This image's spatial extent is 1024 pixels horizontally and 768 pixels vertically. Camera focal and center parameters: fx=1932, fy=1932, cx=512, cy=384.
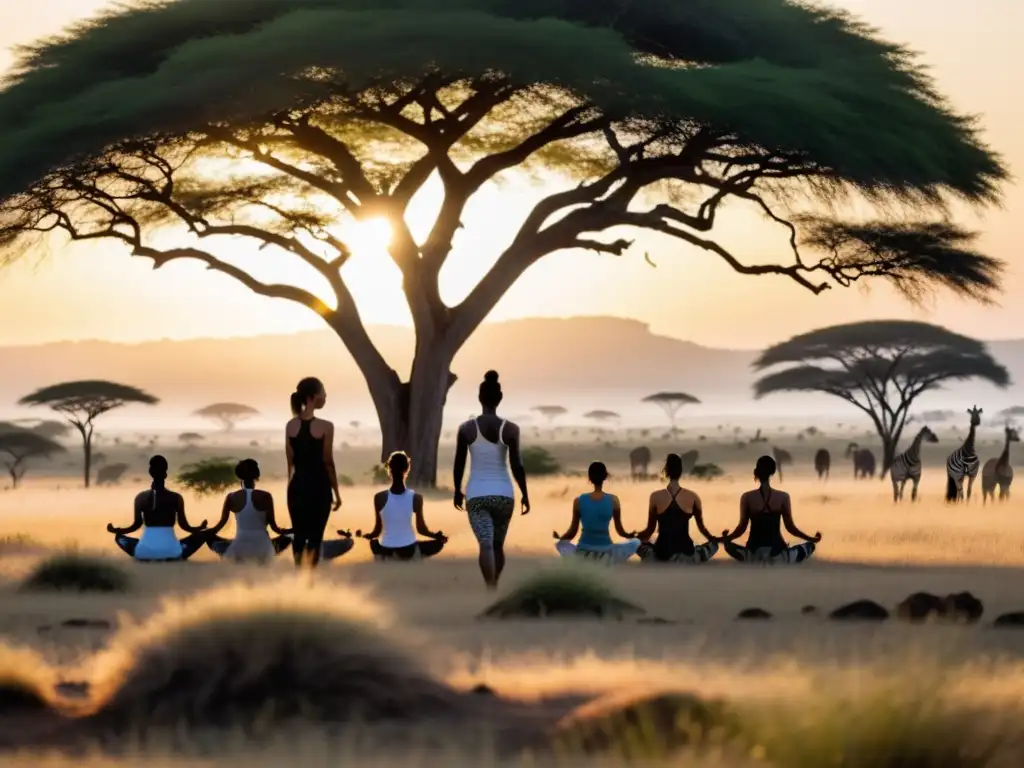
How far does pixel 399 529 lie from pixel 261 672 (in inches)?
342

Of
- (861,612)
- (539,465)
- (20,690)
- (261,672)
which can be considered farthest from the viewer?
(539,465)

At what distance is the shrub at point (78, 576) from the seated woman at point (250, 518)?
1.14 m

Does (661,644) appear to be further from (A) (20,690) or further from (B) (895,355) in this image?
(B) (895,355)

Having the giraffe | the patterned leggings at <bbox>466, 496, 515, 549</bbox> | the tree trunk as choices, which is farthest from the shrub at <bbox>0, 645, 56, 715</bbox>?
the giraffe

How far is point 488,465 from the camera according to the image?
47.8ft

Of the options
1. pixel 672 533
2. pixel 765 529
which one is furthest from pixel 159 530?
pixel 765 529

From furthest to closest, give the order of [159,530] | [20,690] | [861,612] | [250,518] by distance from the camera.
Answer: [159,530], [250,518], [861,612], [20,690]

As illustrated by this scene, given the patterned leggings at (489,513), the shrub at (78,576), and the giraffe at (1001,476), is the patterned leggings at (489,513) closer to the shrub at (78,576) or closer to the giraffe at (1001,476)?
the shrub at (78,576)

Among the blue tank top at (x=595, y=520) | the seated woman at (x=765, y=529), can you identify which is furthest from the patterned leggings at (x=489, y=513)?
the seated woman at (x=765, y=529)

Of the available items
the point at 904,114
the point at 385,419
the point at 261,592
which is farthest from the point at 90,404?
the point at 261,592

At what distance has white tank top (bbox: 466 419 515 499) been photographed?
47.7 ft

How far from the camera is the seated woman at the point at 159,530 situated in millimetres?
18250

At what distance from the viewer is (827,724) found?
25.2 feet

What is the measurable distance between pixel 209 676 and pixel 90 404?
51832 mm
